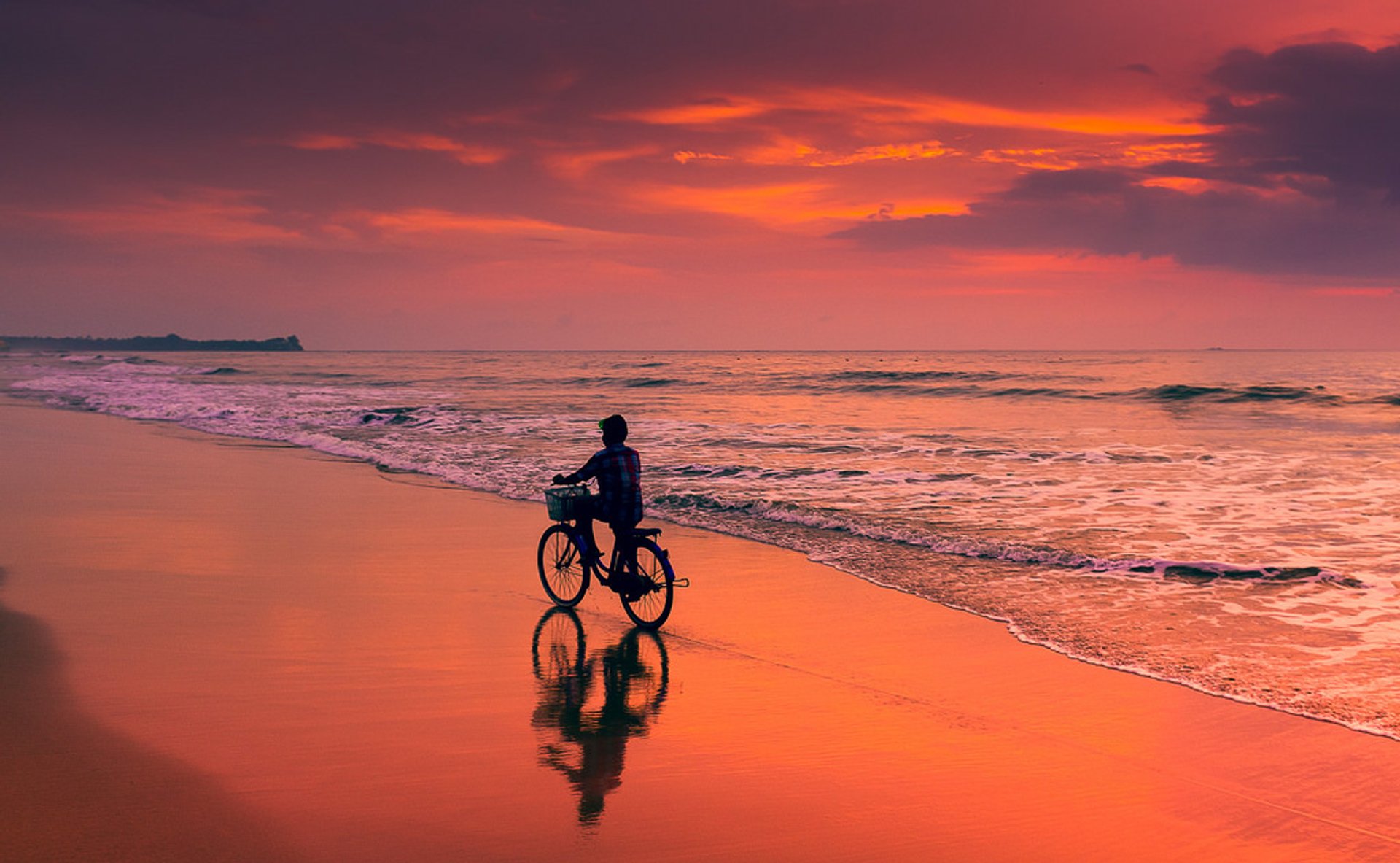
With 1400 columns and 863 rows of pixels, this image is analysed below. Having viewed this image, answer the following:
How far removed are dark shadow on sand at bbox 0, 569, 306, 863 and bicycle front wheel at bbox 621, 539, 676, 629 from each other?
4744mm

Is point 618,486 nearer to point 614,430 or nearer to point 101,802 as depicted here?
point 614,430

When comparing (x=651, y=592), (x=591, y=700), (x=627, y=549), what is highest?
(x=627, y=549)

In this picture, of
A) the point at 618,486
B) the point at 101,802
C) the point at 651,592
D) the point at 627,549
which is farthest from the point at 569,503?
the point at 101,802

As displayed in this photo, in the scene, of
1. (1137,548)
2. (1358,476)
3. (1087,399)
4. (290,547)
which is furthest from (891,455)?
(1087,399)

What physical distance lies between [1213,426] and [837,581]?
27.1 m

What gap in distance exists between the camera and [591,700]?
741cm

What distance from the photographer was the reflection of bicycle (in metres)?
5.96

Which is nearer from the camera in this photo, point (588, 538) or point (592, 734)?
point (592, 734)

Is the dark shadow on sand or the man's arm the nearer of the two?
the dark shadow on sand

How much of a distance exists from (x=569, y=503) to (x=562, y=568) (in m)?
0.83

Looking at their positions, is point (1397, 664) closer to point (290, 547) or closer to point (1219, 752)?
point (1219, 752)

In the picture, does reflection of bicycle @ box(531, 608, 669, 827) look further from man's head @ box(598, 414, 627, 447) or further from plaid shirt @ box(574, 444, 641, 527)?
man's head @ box(598, 414, 627, 447)

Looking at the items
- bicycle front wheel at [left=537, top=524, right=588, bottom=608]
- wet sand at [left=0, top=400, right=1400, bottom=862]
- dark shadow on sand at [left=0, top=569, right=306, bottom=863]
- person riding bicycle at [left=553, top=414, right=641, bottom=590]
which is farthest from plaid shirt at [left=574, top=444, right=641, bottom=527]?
dark shadow on sand at [left=0, top=569, right=306, bottom=863]

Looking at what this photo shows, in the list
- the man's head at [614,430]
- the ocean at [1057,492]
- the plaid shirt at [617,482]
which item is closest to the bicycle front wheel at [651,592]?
the plaid shirt at [617,482]
